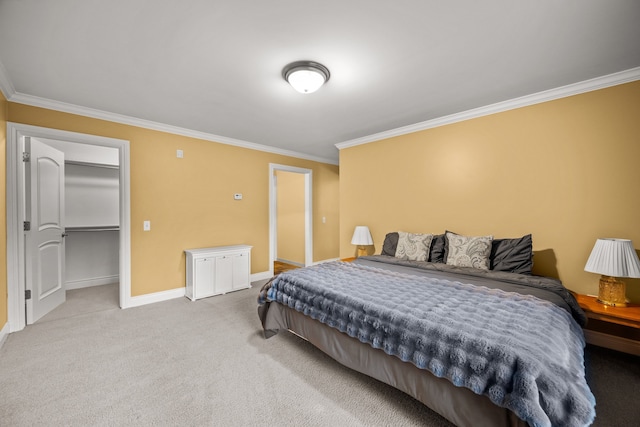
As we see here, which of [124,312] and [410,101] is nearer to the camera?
[410,101]

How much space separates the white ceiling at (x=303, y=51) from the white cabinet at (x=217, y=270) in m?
1.95

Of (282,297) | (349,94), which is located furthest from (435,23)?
(282,297)

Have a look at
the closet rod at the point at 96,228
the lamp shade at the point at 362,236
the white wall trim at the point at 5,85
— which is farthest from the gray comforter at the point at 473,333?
the closet rod at the point at 96,228

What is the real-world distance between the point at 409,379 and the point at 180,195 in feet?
11.9

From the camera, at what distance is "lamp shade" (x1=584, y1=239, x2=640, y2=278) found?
6.53 feet

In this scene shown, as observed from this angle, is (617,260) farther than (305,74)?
No

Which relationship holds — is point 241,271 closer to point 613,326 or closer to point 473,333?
point 473,333

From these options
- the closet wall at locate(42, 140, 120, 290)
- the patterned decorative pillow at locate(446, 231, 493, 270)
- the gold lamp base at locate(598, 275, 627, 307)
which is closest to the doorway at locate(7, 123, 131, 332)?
the closet wall at locate(42, 140, 120, 290)

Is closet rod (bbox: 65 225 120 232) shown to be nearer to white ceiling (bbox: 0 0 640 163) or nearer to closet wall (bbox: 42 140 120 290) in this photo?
closet wall (bbox: 42 140 120 290)

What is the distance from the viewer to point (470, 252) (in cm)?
278

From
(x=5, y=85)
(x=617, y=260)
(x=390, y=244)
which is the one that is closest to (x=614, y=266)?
(x=617, y=260)

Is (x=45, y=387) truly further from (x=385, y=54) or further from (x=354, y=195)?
(x=354, y=195)

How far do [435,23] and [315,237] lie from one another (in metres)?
4.41

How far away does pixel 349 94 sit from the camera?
268 cm
